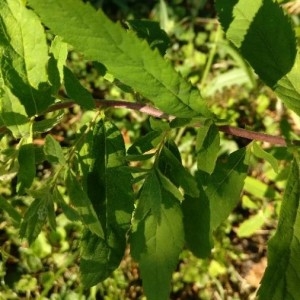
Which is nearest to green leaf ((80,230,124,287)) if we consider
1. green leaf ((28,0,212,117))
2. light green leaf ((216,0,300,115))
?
green leaf ((28,0,212,117))

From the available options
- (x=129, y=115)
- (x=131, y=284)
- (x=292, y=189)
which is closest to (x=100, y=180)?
(x=292, y=189)

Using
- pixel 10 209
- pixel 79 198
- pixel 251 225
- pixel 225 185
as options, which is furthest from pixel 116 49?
pixel 251 225

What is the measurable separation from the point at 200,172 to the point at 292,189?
0.27m

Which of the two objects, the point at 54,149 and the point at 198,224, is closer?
the point at 54,149

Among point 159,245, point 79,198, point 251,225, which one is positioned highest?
point 79,198

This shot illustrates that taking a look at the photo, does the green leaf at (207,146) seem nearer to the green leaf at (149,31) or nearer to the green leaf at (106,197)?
the green leaf at (106,197)

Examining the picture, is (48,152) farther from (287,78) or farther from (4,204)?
(287,78)

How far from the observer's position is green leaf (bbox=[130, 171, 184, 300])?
58.6 inches

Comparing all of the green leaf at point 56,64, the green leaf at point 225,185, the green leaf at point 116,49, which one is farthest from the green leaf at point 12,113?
the green leaf at point 225,185

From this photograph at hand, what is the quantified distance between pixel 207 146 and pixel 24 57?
0.53 m

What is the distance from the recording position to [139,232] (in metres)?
1.51

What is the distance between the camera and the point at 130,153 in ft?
5.06

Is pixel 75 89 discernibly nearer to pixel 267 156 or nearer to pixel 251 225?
pixel 267 156

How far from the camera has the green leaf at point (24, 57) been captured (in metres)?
1.27
